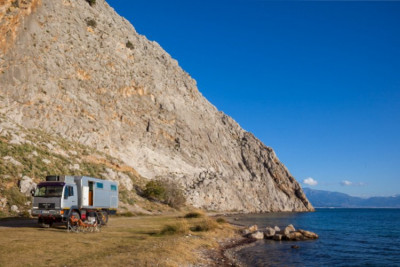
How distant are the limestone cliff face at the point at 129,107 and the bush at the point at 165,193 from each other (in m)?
6.37

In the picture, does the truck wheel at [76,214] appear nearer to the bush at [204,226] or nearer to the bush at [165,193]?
the bush at [204,226]

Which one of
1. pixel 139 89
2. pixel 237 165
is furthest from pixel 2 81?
pixel 237 165

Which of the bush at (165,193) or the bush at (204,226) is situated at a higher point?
the bush at (165,193)

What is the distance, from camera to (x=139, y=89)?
8175 centimetres

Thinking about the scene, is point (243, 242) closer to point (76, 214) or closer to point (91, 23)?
point (76, 214)

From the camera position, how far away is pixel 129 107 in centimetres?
7794

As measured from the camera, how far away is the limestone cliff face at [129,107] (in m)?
56.3

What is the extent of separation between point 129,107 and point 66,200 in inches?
2169

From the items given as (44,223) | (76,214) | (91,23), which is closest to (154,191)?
(76,214)

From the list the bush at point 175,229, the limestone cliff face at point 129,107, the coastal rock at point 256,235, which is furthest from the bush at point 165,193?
the bush at point 175,229

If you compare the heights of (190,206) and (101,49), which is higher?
(101,49)

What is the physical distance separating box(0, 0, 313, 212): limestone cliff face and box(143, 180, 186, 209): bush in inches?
251

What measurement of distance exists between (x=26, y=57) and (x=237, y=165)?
233 ft

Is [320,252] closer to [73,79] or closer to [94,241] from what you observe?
[94,241]
